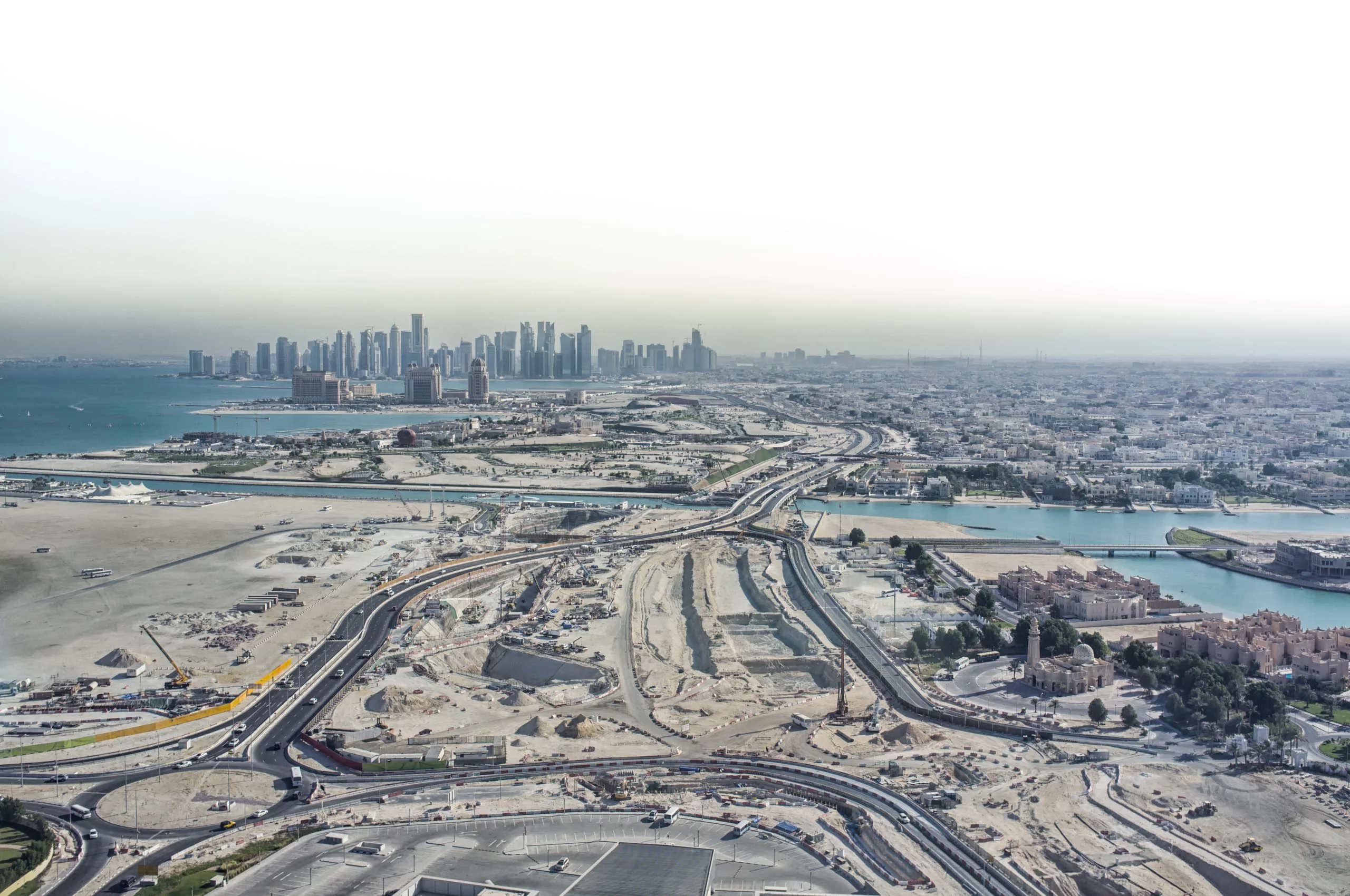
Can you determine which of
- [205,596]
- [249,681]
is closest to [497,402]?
[205,596]

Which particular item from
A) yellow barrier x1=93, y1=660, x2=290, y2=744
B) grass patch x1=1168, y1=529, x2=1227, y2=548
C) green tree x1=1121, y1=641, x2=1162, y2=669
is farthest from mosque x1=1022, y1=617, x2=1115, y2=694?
grass patch x1=1168, y1=529, x2=1227, y2=548

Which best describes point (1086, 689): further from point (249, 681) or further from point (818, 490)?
point (818, 490)

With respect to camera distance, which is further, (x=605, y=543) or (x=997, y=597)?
(x=605, y=543)

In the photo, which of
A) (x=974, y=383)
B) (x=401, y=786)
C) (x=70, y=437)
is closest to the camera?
(x=401, y=786)

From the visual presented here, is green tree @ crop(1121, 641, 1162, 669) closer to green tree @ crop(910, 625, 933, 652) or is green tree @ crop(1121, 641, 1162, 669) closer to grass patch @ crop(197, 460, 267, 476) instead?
green tree @ crop(910, 625, 933, 652)

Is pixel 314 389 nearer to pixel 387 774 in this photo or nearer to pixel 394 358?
pixel 394 358

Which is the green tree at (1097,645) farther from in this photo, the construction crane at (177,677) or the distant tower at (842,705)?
the construction crane at (177,677)

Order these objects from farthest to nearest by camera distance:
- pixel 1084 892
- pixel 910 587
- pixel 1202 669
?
pixel 910 587 < pixel 1202 669 < pixel 1084 892
